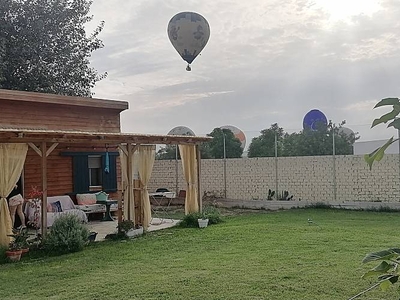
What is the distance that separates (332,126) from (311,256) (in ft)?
25.7

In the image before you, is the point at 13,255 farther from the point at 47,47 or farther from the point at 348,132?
the point at 47,47

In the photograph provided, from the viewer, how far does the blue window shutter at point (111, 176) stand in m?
13.6

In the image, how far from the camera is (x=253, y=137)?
49.0ft

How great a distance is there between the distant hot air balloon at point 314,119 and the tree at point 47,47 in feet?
33.6

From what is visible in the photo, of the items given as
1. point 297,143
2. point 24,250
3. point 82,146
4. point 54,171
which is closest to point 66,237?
point 24,250

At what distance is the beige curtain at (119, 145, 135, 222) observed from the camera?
10078 millimetres

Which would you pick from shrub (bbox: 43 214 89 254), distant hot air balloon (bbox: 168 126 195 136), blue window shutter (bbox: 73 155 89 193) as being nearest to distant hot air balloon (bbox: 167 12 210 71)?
shrub (bbox: 43 214 89 254)

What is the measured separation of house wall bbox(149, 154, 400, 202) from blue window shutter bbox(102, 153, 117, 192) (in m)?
3.36

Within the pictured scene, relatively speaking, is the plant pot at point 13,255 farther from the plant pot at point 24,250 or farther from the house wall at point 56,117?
the house wall at point 56,117

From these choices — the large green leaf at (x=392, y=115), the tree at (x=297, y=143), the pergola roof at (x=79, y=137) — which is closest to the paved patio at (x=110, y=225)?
the pergola roof at (x=79, y=137)

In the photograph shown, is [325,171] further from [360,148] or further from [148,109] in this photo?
[148,109]

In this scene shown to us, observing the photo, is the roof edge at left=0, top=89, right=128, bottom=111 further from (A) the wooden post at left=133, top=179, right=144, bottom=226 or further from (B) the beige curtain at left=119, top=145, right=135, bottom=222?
(A) the wooden post at left=133, top=179, right=144, bottom=226

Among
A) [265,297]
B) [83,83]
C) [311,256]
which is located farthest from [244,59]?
[83,83]

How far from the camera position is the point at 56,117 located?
502 inches
